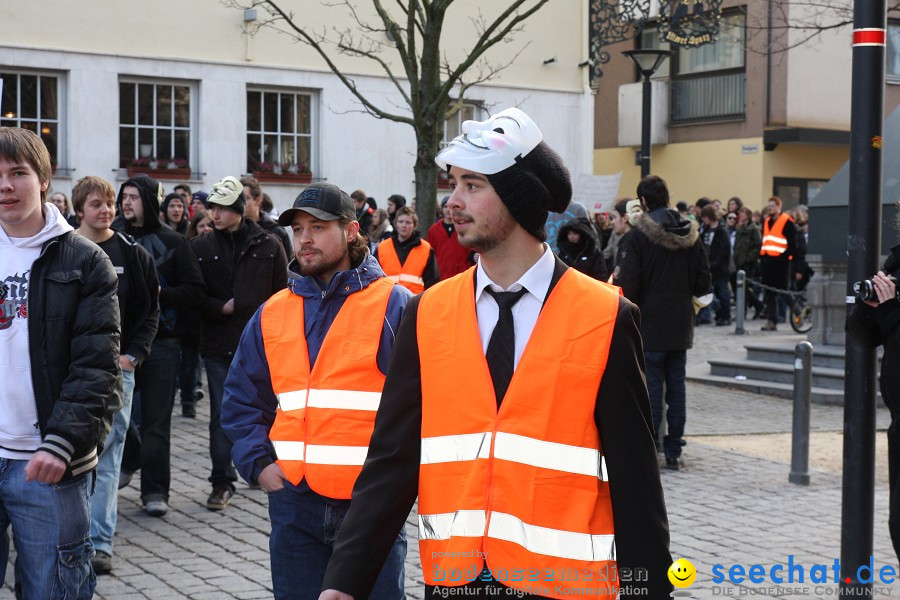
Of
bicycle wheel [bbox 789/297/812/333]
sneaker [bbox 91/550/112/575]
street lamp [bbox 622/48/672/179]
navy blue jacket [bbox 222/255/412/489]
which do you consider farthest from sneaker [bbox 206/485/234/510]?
bicycle wheel [bbox 789/297/812/333]

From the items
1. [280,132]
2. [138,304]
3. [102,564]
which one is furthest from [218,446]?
[280,132]

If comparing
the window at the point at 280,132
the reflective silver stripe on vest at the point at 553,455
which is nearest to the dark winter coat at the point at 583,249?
the reflective silver stripe on vest at the point at 553,455

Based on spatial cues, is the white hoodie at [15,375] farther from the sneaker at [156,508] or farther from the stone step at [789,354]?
the stone step at [789,354]

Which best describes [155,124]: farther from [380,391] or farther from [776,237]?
[380,391]

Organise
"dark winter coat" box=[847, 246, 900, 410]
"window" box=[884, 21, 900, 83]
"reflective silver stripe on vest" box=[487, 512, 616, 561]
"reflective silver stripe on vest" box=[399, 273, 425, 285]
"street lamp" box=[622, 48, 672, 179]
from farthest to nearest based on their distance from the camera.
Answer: "window" box=[884, 21, 900, 83] < "street lamp" box=[622, 48, 672, 179] < "reflective silver stripe on vest" box=[399, 273, 425, 285] < "dark winter coat" box=[847, 246, 900, 410] < "reflective silver stripe on vest" box=[487, 512, 616, 561]

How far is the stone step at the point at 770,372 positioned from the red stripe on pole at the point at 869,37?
8.69 metres

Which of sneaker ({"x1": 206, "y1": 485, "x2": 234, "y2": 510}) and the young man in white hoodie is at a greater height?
the young man in white hoodie

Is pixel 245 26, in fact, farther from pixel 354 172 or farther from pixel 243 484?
pixel 243 484

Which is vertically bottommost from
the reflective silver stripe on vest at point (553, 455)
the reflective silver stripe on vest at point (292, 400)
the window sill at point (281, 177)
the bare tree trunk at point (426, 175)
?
the reflective silver stripe on vest at point (292, 400)

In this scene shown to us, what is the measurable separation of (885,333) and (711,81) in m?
25.5

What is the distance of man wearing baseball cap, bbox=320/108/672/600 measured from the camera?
302 centimetres

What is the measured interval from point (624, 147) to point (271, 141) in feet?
44.0

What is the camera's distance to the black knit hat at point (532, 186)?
319cm

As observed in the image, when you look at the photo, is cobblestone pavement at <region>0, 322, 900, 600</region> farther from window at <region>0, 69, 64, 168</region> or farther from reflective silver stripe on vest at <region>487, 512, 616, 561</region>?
window at <region>0, 69, 64, 168</region>
